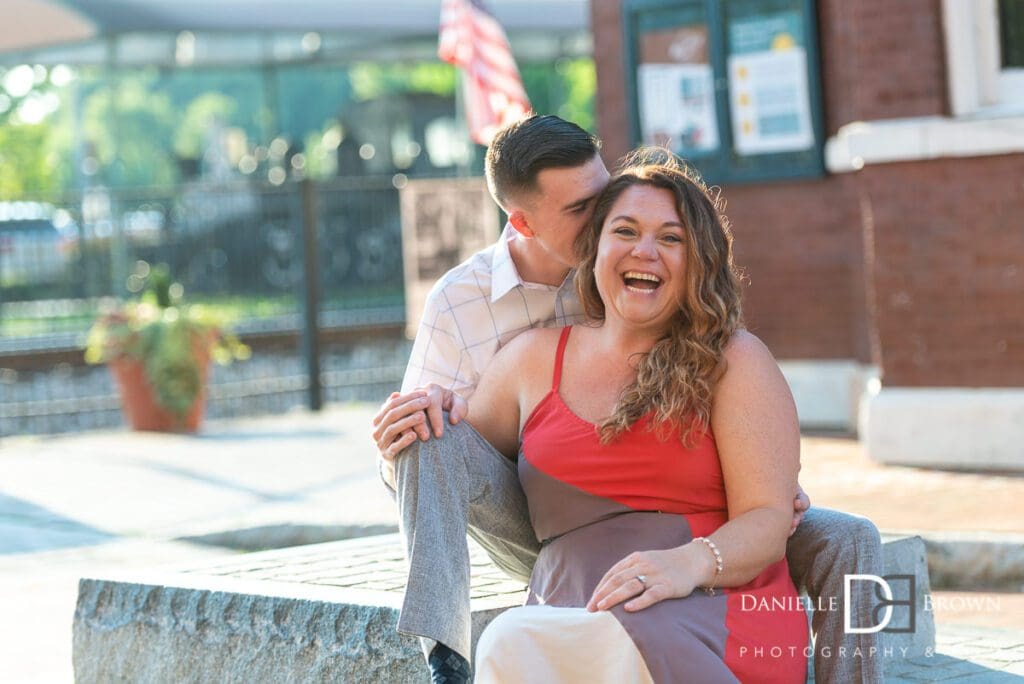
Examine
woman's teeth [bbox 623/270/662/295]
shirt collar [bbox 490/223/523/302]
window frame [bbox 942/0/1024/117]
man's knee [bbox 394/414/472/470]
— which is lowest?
man's knee [bbox 394/414/472/470]

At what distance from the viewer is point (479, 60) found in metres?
12.9

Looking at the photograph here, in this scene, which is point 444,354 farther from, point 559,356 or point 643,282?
point 643,282

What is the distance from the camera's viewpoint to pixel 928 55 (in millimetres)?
8188

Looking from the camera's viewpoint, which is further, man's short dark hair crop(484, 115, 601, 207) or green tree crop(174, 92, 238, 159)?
green tree crop(174, 92, 238, 159)

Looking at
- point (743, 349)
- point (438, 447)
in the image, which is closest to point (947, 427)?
point (743, 349)

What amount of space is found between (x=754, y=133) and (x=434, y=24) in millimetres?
11847

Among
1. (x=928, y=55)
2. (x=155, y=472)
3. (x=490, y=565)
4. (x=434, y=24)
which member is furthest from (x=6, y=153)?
(x=490, y=565)

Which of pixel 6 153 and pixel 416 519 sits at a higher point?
pixel 6 153

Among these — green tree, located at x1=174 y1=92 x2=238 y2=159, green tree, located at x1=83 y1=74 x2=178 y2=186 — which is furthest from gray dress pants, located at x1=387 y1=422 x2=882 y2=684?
green tree, located at x1=83 y1=74 x2=178 y2=186

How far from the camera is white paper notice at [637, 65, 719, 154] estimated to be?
10422mm

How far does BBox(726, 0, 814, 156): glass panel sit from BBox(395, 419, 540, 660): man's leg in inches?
262

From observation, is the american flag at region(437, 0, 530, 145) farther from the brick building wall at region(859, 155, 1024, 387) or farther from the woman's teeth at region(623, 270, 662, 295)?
the woman's teeth at region(623, 270, 662, 295)

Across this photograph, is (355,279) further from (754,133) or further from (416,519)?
(416,519)

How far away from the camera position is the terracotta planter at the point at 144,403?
12.0 meters
